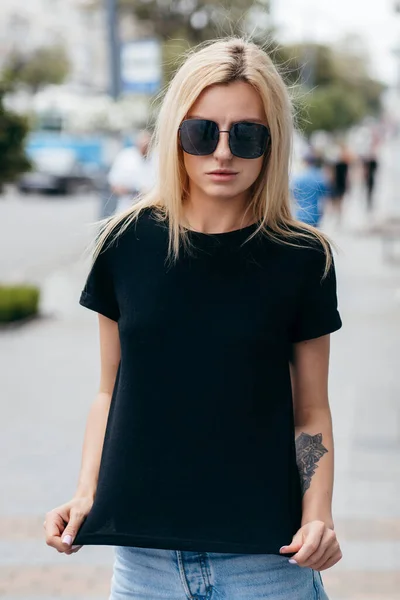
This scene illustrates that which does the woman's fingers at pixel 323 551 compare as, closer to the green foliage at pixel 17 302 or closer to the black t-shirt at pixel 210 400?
the black t-shirt at pixel 210 400

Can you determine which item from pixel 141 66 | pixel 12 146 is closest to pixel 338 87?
pixel 141 66

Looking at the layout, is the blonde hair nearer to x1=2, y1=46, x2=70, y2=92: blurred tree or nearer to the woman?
the woman

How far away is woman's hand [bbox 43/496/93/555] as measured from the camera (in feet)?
6.88

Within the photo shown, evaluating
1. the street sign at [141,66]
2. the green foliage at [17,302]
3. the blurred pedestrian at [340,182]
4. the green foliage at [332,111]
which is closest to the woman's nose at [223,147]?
the green foliage at [17,302]

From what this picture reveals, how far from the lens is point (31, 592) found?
457 cm

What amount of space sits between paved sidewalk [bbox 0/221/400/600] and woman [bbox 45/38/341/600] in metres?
0.37

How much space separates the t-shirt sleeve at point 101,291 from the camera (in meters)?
2.22

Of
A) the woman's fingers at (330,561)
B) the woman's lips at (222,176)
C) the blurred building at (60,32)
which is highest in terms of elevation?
the blurred building at (60,32)

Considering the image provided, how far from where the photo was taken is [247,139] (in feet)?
7.00

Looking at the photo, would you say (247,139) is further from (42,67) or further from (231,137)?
(42,67)

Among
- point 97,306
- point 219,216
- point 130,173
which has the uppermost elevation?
point 219,216

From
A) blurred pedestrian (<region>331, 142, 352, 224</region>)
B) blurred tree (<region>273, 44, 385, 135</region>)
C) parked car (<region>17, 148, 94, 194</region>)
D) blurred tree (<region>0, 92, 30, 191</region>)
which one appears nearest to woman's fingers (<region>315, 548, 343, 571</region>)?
blurred tree (<region>0, 92, 30, 191</region>)

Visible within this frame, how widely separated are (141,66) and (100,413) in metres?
15.7

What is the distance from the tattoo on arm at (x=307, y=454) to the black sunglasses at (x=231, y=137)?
52 centimetres
